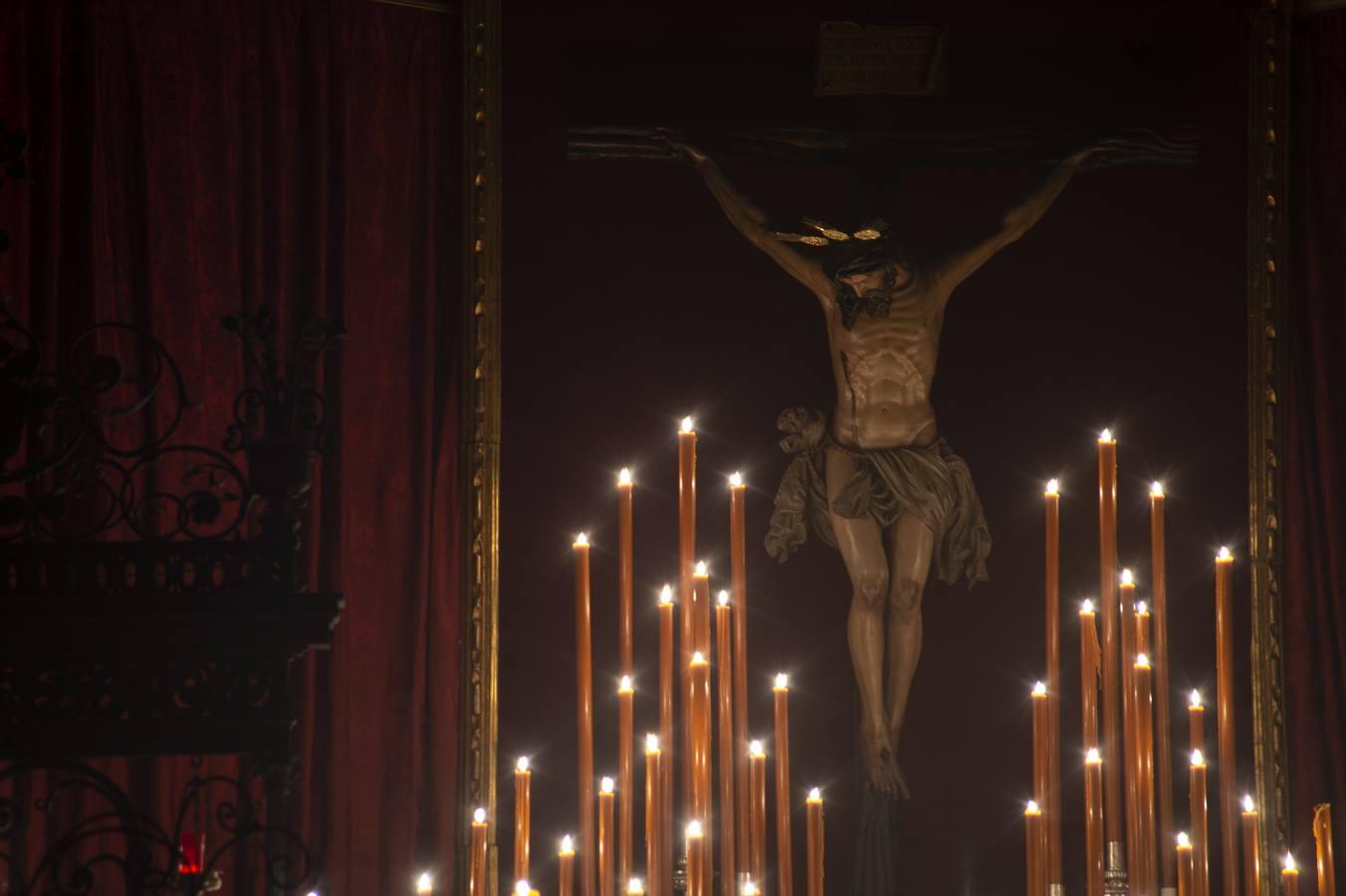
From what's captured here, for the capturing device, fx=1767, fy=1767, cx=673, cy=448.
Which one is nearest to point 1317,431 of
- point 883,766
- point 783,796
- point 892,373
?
point 892,373

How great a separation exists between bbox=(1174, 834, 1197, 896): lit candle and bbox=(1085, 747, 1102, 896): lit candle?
0.35 feet

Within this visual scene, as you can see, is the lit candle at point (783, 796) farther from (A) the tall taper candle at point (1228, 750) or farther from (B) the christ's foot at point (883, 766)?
(A) the tall taper candle at point (1228, 750)

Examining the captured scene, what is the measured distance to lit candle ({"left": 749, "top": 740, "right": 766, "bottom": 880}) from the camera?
256 centimetres

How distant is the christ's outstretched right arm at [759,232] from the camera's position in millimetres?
3172

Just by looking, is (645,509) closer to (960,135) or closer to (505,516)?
(505,516)

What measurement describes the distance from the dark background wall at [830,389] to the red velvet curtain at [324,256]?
153mm

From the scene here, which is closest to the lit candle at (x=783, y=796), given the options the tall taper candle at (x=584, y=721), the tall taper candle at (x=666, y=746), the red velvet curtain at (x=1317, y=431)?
the tall taper candle at (x=666, y=746)

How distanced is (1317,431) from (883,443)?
0.92 meters

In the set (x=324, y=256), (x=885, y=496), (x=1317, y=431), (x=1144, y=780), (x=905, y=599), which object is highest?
(x=324, y=256)

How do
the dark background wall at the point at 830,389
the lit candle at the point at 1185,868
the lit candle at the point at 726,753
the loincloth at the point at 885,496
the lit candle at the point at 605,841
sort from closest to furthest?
the lit candle at the point at 1185,868 < the lit candle at the point at 605,841 < the lit candle at the point at 726,753 < the loincloth at the point at 885,496 < the dark background wall at the point at 830,389

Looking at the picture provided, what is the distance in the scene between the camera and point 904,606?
3.13 m

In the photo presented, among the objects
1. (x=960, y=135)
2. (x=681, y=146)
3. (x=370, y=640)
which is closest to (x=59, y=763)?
(x=370, y=640)

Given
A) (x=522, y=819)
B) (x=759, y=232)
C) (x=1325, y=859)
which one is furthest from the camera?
(x=759, y=232)

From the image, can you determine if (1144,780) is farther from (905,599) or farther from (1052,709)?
(905,599)
